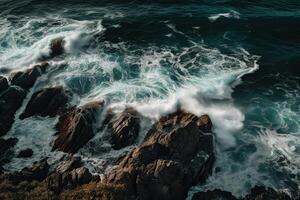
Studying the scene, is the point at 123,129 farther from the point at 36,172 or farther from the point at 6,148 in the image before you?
the point at 6,148

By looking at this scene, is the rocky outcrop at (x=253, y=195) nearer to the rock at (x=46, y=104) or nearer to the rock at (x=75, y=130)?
the rock at (x=75, y=130)

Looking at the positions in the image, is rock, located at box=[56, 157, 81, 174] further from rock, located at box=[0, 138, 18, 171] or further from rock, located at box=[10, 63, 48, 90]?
rock, located at box=[10, 63, 48, 90]

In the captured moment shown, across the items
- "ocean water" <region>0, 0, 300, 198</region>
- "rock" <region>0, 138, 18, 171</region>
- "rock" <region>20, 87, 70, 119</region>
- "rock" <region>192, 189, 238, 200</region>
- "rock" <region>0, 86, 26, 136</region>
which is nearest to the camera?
"rock" <region>192, 189, 238, 200</region>

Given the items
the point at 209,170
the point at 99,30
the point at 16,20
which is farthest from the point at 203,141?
the point at 16,20

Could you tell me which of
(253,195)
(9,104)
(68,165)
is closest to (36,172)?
(68,165)

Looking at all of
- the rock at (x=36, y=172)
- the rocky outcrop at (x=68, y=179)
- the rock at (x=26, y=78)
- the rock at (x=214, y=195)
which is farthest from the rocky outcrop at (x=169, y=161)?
the rock at (x=26, y=78)

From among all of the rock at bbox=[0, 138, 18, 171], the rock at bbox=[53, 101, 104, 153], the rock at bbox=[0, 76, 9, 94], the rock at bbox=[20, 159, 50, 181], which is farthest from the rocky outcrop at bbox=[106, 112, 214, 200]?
the rock at bbox=[0, 76, 9, 94]
